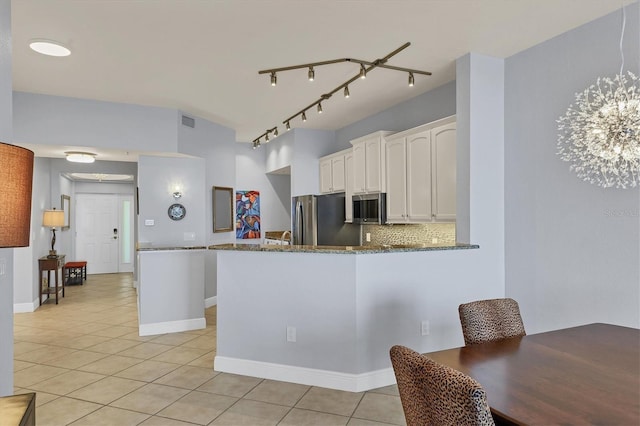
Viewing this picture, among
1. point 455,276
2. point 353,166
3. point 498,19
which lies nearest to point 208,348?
point 455,276

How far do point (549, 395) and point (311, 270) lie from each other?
2.03 metres

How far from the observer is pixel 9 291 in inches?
87.0

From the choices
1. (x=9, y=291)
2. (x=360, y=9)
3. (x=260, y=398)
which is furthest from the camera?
(x=260, y=398)

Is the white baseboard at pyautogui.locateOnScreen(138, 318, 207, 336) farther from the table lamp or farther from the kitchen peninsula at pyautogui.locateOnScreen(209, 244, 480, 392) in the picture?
the table lamp

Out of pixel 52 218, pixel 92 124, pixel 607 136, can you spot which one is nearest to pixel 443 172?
pixel 607 136

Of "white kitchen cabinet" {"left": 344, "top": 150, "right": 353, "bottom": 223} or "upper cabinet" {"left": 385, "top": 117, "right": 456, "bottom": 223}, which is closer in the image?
"upper cabinet" {"left": 385, "top": 117, "right": 456, "bottom": 223}

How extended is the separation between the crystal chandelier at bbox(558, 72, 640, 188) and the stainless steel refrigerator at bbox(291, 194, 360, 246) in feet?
11.0

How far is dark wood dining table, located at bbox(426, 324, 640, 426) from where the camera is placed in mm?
1154

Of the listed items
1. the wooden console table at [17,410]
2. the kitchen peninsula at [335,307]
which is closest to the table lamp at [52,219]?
the kitchen peninsula at [335,307]

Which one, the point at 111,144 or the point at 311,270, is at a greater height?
the point at 111,144

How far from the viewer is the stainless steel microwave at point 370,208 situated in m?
4.76

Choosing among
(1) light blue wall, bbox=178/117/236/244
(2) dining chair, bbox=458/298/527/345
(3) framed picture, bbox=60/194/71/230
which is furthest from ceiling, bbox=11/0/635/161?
(3) framed picture, bbox=60/194/71/230

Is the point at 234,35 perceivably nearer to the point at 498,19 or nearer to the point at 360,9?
the point at 360,9

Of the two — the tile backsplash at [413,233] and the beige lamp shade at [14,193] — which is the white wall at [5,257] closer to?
the beige lamp shade at [14,193]
